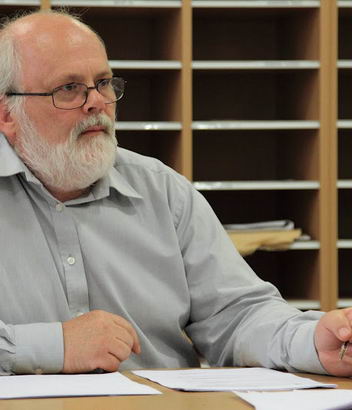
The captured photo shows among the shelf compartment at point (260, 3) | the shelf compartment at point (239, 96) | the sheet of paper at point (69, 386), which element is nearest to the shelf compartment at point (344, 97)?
the shelf compartment at point (239, 96)

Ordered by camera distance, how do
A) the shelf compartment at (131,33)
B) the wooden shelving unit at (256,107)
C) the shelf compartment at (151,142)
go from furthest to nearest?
the shelf compartment at (131,33) < the shelf compartment at (151,142) < the wooden shelving unit at (256,107)

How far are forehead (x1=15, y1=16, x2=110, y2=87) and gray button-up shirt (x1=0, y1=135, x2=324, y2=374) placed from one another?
0.17m

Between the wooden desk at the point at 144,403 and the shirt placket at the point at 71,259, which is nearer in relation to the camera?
the wooden desk at the point at 144,403

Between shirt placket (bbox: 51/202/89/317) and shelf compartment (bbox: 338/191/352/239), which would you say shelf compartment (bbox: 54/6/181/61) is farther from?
shirt placket (bbox: 51/202/89/317)

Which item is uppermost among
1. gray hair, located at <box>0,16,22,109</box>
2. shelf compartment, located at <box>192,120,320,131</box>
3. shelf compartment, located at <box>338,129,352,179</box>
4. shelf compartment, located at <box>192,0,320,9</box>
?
shelf compartment, located at <box>192,0,320,9</box>

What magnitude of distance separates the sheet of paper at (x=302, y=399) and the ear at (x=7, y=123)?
0.86 meters

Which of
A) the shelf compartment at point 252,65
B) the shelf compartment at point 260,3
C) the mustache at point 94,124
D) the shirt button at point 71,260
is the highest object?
the shelf compartment at point 260,3

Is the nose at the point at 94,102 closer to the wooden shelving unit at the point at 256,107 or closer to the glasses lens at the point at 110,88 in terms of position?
the glasses lens at the point at 110,88

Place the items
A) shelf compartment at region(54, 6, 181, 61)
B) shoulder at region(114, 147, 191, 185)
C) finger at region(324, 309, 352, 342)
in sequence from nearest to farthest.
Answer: finger at region(324, 309, 352, 342), shoulder at region(114, 147, 191, 185), shelf compartment at region(54, 6, 181, 61)

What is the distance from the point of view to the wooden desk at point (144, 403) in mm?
1220

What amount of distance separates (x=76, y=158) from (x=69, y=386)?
0.60 meters

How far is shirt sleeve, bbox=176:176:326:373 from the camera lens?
163 cm

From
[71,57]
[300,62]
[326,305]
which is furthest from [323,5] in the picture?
[71,57]

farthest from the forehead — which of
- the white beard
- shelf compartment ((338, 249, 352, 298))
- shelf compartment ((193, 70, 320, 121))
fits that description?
shelf compartment ((338, 249, 352, 298))
